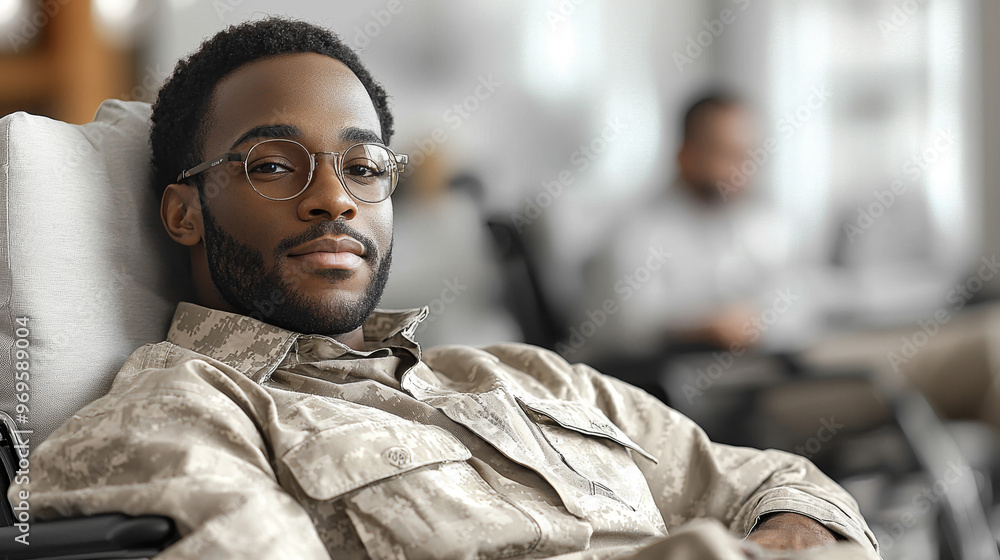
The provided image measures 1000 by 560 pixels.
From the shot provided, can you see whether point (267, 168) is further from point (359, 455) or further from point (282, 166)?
point (359, 455)

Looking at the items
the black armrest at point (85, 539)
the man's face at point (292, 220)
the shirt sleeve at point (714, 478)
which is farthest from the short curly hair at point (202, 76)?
the shirt sleeve at point (714, 478)

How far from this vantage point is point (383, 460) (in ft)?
2.81

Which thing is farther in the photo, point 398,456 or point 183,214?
point 183,214

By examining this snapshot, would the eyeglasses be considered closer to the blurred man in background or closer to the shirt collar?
the shirt collar

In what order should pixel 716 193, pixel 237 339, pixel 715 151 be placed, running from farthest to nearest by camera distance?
pixel 716 193 → pixel 715 151 → pixel 237 339

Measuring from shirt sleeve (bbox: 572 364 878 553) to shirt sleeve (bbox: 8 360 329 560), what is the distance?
0.65 meters

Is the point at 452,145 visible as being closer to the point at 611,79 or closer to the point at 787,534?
the point at 611,79

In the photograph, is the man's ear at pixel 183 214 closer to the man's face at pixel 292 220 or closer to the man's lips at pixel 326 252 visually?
the man's face at pixel 292 220

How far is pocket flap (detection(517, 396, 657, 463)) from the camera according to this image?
1.08 meters

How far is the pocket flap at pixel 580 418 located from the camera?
108 cm

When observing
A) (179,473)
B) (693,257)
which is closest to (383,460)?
(179,473)

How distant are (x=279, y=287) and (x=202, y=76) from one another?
0.39 meters

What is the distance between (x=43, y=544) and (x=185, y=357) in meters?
0.35

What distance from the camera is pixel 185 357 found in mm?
984
